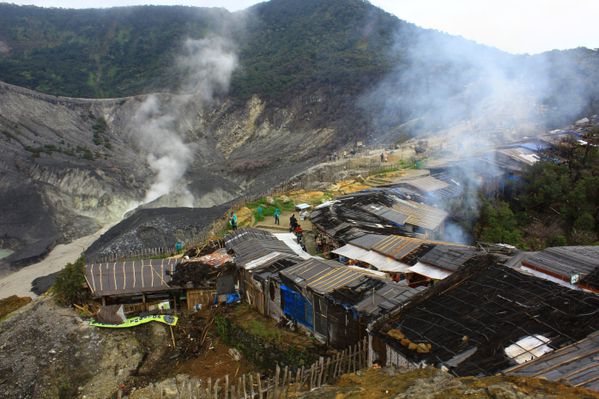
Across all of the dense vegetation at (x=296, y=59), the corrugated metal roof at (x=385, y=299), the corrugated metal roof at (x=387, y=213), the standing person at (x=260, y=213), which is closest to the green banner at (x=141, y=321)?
the corrugated metal roof at (x=385, y=299)

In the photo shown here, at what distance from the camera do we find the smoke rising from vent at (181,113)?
1599 inches

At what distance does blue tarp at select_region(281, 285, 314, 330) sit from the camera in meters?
8.09

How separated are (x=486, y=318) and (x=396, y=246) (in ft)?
16.7

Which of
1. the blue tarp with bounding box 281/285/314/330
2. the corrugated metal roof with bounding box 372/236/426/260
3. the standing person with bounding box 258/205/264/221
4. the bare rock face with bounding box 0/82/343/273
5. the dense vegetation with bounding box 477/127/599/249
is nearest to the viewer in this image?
the blue tarp with bounding box 281/285/314/330

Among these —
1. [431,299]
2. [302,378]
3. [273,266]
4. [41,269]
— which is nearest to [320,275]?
[273,266]

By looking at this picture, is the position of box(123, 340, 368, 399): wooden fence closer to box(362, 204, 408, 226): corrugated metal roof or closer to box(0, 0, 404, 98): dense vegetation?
box(362, 204, 408, 226): corrugated metal roof

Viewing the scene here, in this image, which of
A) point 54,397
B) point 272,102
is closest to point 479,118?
point 272,102

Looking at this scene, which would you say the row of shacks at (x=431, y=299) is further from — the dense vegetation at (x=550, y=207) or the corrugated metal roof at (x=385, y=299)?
the dense vegetation at (x=550, y=207)

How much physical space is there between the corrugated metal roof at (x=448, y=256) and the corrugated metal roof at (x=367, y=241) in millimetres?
1705

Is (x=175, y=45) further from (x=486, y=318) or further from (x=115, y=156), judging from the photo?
(x=486, y=318)

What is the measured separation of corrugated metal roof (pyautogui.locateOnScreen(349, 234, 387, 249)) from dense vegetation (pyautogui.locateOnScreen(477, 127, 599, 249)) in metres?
5.33

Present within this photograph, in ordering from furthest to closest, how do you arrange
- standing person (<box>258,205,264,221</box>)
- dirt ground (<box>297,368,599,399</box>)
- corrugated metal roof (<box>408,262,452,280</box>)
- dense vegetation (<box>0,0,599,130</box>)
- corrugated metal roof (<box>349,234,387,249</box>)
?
1. dense vegetation (<box>0,0,599,130</box>)
2. standing person (<box>258,205,264,221</box>)
3. corrugated metal roof (<box>349,234,387,249</box>)
4. corrugated metal roof (<box>408,262,452,280</box>)
5. dirt ground (<box>297,368,599,399</box>)

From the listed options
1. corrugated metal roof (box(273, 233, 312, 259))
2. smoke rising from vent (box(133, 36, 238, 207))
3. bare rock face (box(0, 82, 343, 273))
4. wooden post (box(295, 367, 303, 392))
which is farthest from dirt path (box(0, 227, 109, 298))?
wooden post (box(295, 367, 303, 392))

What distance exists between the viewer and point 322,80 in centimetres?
4944
